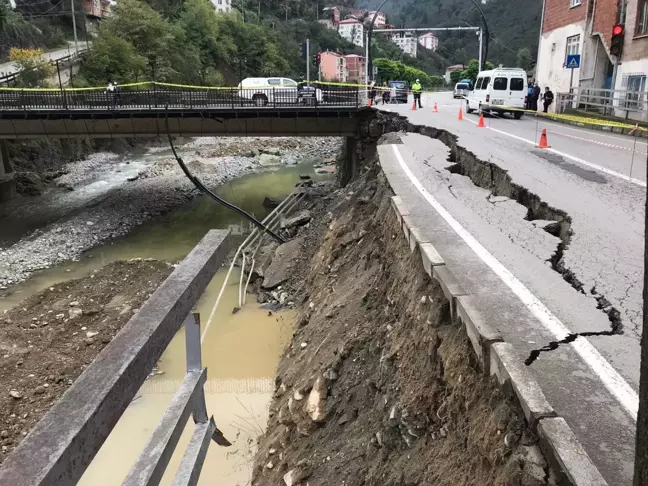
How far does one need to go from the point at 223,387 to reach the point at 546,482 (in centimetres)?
829

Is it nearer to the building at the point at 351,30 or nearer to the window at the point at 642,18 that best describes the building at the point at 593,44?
the window at the point at 642,18

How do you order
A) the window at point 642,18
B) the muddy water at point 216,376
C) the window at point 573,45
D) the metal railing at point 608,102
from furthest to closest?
1. the window at point 573,45
2. the window at point 642,18
3. the metal railing at point 608,102
4. the muddy water at point 216,376

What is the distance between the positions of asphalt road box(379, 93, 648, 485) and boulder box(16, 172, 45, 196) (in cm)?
2099

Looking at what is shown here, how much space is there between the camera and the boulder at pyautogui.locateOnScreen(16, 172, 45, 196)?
1043 inches

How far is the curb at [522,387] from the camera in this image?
2.55 m

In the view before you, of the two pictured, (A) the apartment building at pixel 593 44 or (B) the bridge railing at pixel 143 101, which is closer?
(A) the apartment building at pixel 593 44

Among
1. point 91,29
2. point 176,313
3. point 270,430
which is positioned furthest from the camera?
point 91,29

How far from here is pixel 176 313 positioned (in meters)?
1.89

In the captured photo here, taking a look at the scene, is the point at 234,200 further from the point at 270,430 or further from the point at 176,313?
the point at 176,313

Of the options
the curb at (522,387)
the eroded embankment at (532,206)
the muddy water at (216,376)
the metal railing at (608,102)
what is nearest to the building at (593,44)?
the metal railing at (608,102)

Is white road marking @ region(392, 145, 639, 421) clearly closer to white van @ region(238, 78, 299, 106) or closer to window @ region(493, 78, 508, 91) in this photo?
window @ region(493, 78, 508, 91)

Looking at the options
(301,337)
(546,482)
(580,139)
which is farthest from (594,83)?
(546,482)

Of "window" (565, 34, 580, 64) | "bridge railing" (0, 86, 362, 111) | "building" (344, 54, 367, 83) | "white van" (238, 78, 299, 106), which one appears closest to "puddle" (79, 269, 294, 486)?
"bridge railing" (0, 86, 362, 111)

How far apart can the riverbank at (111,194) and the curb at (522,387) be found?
15760 mm
